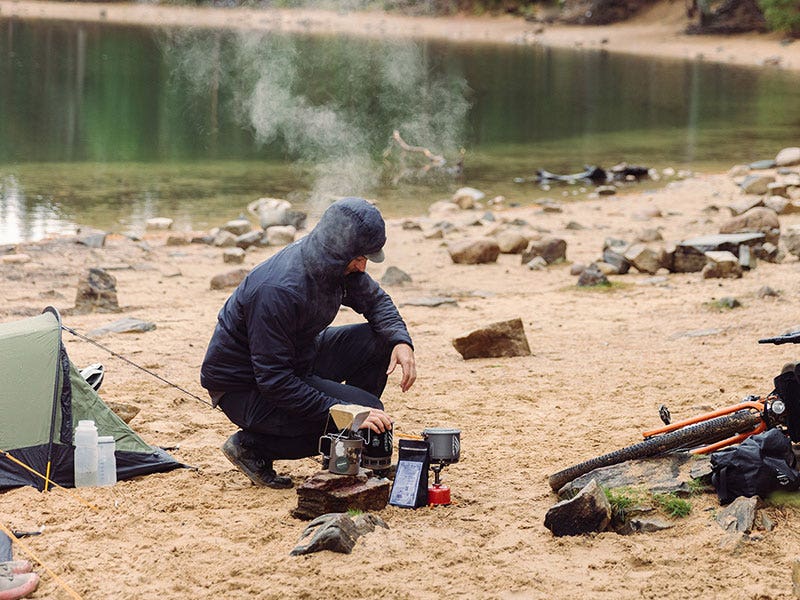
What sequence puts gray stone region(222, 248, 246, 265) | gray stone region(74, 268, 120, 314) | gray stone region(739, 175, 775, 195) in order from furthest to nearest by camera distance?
1. gray stone region(739, 175, 775, 195)
2. gray stone region(222, 248, 246, 265)
3. gray stone region(74, 268, 120, 314)

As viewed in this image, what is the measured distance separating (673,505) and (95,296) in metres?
6.28

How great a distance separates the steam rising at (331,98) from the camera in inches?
866

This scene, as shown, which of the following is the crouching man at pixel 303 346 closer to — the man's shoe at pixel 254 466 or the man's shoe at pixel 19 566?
the man's shoe at pixel 254 466

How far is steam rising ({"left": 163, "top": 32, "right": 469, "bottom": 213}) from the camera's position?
2200cm

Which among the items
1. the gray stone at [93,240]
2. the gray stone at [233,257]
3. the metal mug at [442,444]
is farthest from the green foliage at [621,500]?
the gray stone at [93,240]

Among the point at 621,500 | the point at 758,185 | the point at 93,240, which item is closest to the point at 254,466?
the point at 621,500

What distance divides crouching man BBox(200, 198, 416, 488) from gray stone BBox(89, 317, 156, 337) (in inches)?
134

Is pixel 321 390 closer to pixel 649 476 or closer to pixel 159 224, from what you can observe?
pixel 649 476

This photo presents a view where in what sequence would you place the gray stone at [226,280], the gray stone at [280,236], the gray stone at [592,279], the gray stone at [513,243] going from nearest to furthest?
A: the gray stone at [592,279]
the gray stone at [226,280]
the gray stone at [513,243]
the gray stone at [280,236]

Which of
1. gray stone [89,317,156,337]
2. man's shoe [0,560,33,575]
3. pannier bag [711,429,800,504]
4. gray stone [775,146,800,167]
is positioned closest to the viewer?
man's shoe [0,560,33,575]

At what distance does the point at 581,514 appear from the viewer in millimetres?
4305

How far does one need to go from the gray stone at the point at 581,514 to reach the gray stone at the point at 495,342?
128 inches

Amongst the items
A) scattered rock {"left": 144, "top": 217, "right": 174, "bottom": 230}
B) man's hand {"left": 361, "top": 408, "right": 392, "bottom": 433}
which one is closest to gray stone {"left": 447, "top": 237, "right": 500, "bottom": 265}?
scattered rock {"left": 144, "top": 217, "right": 174, "bottom": 230}

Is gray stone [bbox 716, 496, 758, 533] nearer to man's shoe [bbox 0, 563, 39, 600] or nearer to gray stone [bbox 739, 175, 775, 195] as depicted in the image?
man's shoe [bbox 0, 563, 39, 600]
